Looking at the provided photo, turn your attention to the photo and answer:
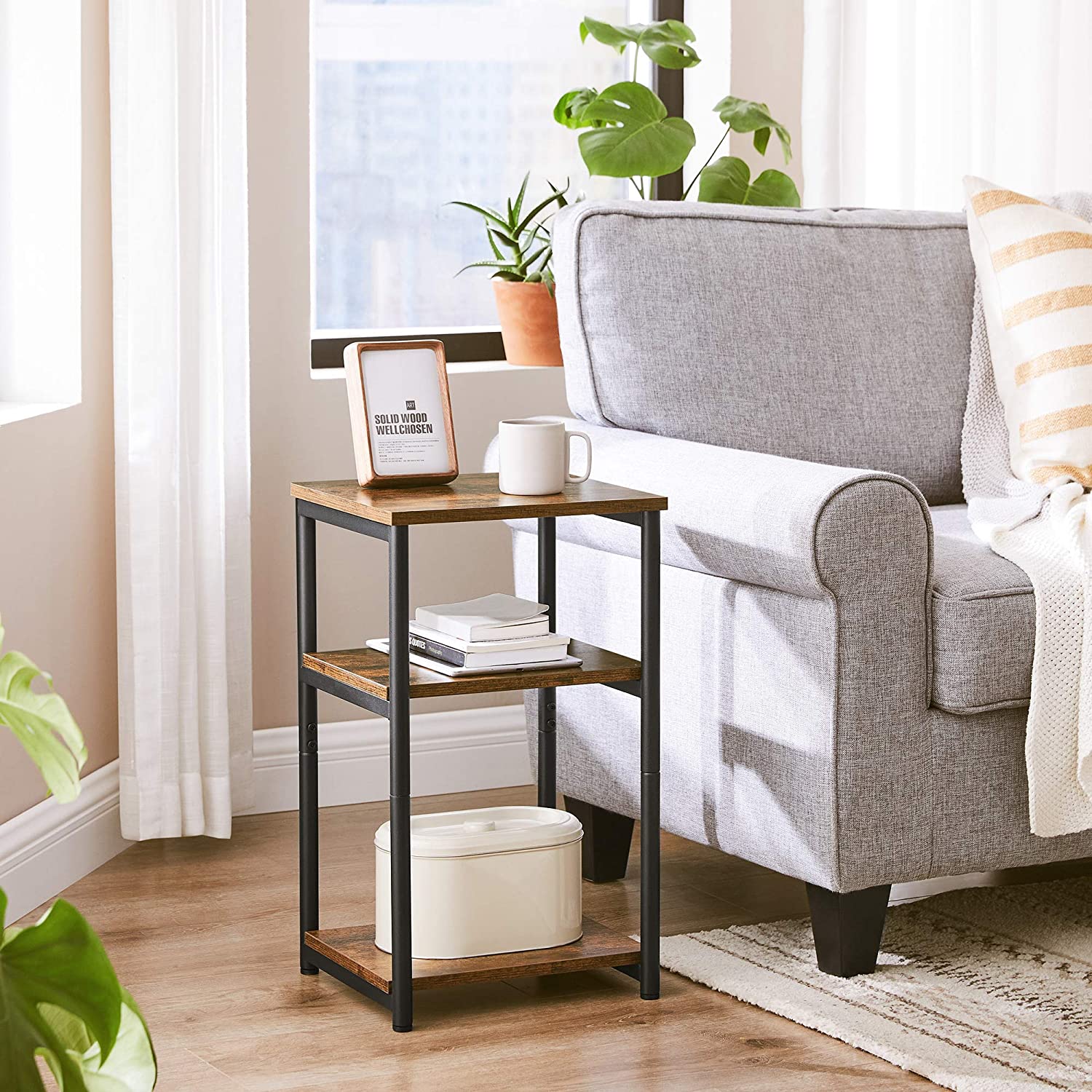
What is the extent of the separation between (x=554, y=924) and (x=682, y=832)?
278mm

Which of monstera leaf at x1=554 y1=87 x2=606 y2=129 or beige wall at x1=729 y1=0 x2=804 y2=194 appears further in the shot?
beige wall at x1=729 y1=0 x2=804 y2=194

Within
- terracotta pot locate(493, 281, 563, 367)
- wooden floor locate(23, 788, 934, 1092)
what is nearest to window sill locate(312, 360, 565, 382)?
terracotta pot locate(493, 281, 563, 367)

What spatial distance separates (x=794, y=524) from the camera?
187cm

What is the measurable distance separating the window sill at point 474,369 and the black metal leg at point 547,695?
2.25ft

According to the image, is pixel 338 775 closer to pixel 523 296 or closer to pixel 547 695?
pixel 547 695

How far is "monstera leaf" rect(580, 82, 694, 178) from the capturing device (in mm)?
2670

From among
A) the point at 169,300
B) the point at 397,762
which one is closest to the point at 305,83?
the point at 169,300

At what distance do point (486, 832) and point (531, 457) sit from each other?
1.41 ft

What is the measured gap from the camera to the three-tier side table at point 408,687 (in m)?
1.85

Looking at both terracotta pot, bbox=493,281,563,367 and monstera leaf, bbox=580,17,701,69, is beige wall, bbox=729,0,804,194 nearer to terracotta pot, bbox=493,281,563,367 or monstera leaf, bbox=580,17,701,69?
monstera leaf, bbox=580,17,701,69

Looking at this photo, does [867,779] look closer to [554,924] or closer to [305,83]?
[554,924]

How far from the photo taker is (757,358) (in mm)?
2410

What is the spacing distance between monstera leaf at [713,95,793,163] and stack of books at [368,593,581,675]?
1.18 m

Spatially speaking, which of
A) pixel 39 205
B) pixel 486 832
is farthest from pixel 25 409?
pixel 486 832
